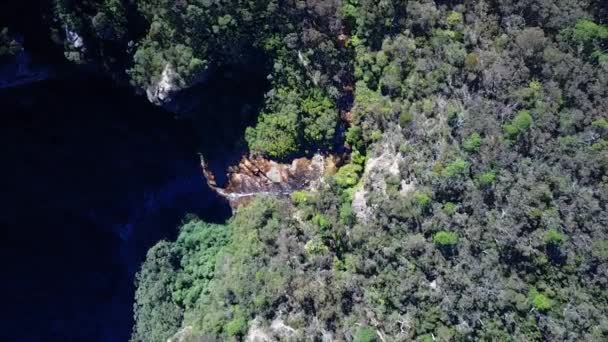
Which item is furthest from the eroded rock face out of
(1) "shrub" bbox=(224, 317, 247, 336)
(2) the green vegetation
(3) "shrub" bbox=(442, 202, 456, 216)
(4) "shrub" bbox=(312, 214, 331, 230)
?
(1) "shrub" bbox=(224, 317, 247, 336)

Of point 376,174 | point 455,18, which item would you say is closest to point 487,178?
point 376,174

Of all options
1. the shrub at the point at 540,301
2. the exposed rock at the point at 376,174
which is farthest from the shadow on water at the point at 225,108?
the shrub at the point at 540,301

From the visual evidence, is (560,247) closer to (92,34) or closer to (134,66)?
(134,66)

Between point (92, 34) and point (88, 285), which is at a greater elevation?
point (92, 34)

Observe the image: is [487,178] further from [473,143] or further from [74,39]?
[74,39]

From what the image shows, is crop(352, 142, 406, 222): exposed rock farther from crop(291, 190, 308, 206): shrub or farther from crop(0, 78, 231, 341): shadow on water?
crop(0, 78, 231, 341): shadow on water

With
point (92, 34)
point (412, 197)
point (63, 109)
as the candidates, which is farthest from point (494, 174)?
point (63, 109)
